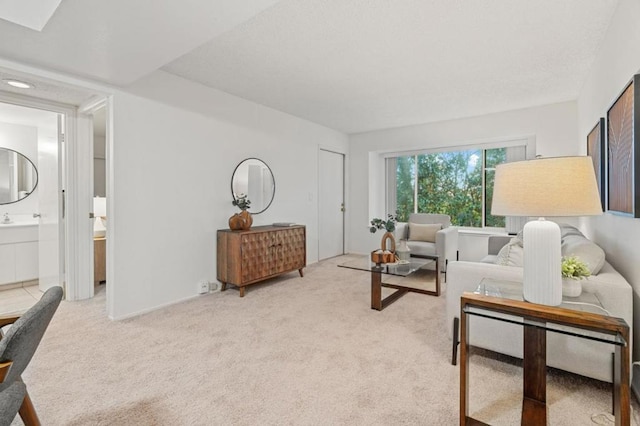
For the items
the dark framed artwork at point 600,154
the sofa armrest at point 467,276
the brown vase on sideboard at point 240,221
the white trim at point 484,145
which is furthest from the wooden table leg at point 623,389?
the white trim at point 484,145

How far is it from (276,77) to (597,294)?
3134 mm

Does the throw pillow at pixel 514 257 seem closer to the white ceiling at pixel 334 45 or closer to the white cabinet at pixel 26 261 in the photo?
the white ceiling at pixel 334 45

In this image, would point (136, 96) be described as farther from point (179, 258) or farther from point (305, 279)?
point (305, 279)

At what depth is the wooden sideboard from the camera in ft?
11.0

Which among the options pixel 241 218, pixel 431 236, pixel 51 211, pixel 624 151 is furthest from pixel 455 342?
pixel 51 211

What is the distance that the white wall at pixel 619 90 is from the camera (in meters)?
1.72

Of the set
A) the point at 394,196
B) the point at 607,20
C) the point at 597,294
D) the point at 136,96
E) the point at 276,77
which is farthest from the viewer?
the point at 394,196

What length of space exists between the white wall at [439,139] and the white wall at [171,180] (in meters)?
2.27

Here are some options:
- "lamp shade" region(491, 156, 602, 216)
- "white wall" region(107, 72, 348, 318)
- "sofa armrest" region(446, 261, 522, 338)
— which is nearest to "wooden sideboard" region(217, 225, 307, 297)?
"white wall" region(107, 72, 348, 318)

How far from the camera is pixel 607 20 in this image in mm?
2168

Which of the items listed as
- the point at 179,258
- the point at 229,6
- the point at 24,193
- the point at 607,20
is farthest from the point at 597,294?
the point at 24,193

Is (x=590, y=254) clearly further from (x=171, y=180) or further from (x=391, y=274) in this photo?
(x=171, y=180)

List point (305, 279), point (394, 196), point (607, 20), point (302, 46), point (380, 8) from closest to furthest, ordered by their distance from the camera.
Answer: point (380, 8) < point (607, 20) < point (302, 46) < point (305, 279) < point (394, 196)

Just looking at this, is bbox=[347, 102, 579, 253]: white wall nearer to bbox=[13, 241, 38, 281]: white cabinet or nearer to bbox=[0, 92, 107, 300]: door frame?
bbox=[0, 92, 107, 300]: door frame
